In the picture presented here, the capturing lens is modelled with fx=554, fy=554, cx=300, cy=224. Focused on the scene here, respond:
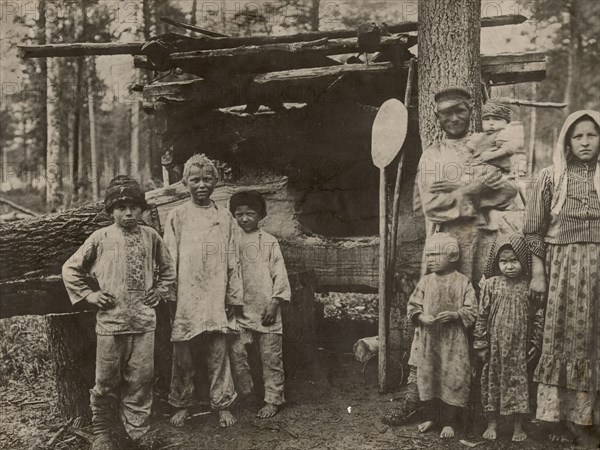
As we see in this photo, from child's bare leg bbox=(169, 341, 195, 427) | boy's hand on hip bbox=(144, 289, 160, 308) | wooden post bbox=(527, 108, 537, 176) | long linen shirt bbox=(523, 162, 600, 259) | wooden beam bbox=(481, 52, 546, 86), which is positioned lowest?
child's bare leg bbox=(169, 341, 195, 427)

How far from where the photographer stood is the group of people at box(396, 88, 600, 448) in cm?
358

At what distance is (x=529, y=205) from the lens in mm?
3707

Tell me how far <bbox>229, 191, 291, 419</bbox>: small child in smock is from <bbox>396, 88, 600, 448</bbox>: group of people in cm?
92

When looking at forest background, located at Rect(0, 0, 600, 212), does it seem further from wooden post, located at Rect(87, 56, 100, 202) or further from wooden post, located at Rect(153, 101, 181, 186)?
wooden post, located at Rect(153, 101, 181, 186)

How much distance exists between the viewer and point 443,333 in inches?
148

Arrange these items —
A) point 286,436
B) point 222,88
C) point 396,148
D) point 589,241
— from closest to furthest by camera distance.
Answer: point 589,241
point 286,436
point 396,148
point 222,88

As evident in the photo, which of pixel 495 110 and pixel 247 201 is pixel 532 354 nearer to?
pixel 247 201

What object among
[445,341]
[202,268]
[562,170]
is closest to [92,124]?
[202,268]

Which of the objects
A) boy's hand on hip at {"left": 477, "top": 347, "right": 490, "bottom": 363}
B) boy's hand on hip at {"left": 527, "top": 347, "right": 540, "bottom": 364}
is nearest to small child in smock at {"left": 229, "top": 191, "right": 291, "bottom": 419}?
boy's hand on hip at {"left": 477, "top": 347, "right": 490, "bottom": 363}

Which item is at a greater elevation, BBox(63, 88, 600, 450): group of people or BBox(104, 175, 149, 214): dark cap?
BBox(104, 175, 149, 214): dark cap

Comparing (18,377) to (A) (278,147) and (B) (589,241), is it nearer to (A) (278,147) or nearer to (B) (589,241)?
(A) (278,147)

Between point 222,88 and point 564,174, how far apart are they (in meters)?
2.72

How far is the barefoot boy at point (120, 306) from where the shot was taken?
3656 millimetres

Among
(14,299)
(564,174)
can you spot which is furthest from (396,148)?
(14,299)
